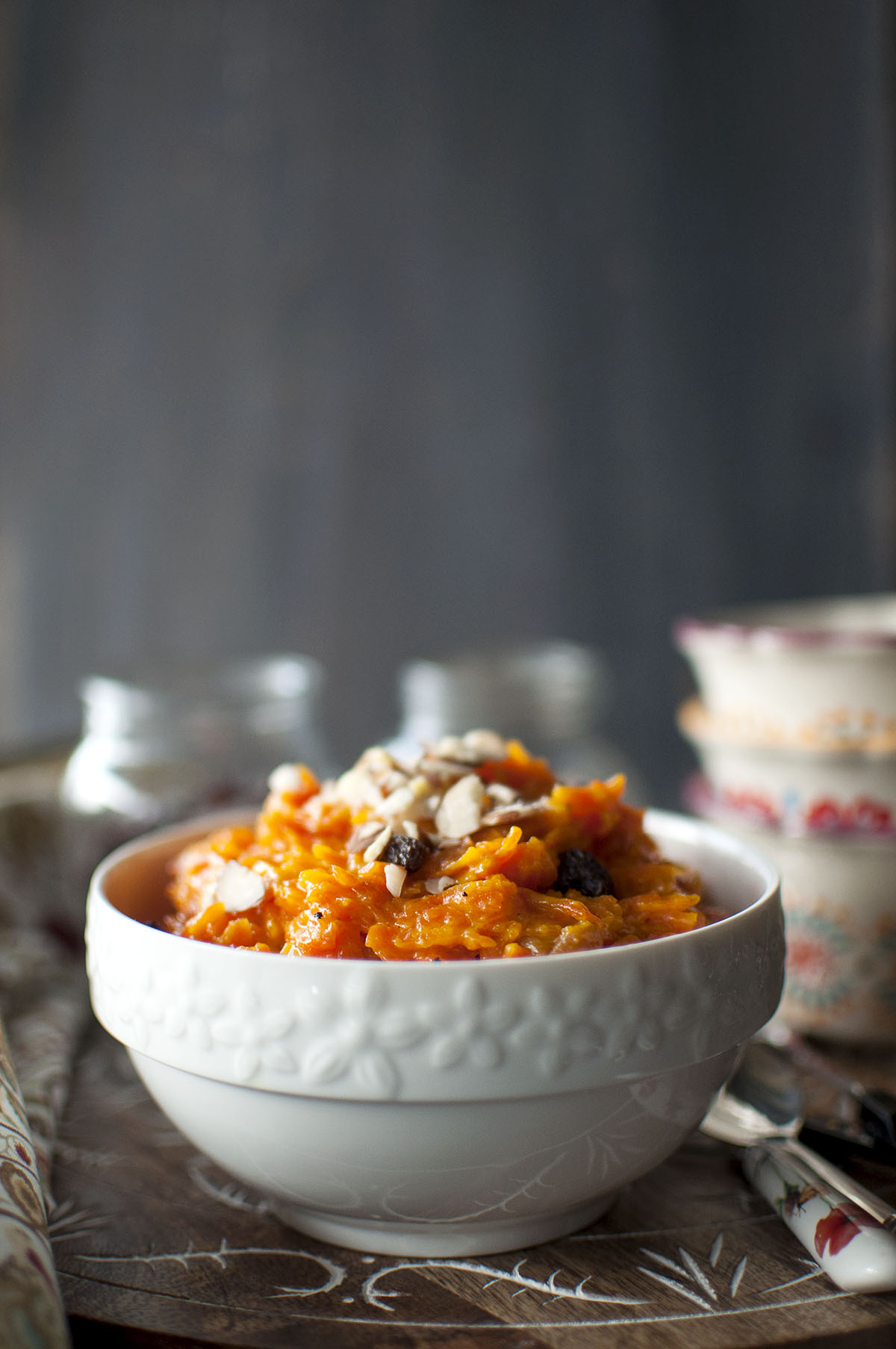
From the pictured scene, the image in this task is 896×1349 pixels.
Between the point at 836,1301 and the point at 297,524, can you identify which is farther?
the point at 297,524

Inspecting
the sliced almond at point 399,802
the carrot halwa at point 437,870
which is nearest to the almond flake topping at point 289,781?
the carrot halwa at point 437,870

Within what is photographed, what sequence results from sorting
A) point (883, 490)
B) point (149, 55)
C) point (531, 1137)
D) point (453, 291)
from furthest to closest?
point (883, 490) → point (453, 291) → point (149, 55) → point (531, 1137)

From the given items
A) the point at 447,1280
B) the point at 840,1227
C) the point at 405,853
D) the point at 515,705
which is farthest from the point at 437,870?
the point at 515,705

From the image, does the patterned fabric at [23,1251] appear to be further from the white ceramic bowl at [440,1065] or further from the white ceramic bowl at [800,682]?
the white ceramic bowl at [800,682]

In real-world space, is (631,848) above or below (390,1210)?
above

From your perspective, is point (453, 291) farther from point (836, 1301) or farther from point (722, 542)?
point (836, 1301)

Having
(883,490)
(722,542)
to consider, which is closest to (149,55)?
(722,542)

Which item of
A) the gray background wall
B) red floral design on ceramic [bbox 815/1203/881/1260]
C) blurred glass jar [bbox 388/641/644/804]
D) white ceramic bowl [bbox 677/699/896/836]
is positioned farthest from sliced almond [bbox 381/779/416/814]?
the gray background wall

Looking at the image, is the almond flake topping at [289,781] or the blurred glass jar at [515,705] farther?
the blurred glass jar at [515,705]
